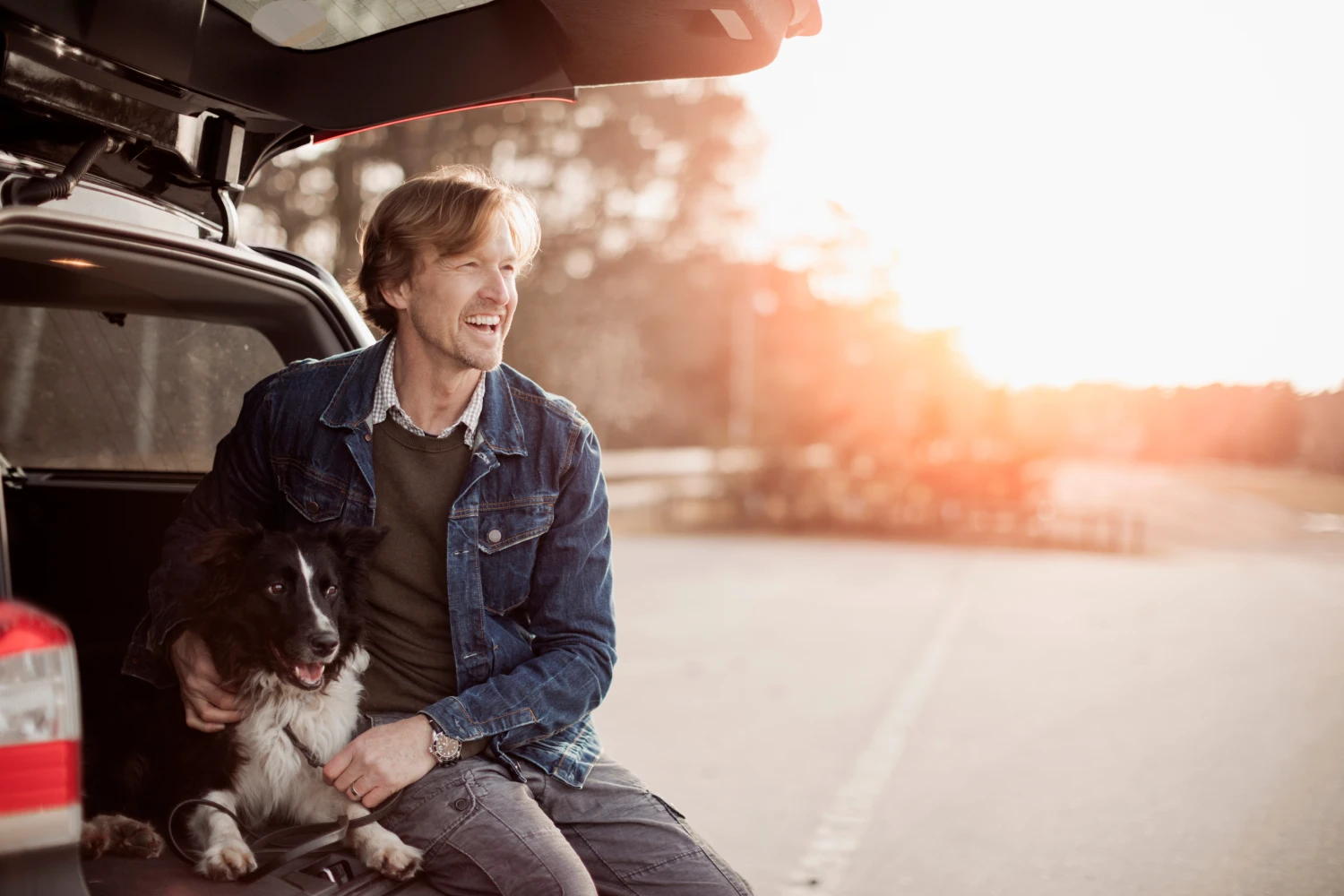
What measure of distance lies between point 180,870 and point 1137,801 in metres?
5.40

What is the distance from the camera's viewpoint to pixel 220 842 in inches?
101

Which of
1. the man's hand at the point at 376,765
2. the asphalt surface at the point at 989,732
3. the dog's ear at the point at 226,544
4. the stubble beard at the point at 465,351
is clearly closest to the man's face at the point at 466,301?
the stubble beard at the point at 465,351

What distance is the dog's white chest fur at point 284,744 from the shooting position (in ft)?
9.05

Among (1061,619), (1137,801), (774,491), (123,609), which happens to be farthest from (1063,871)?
(774,491)

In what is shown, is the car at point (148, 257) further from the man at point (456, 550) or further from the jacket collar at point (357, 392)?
the jacket collar at point (357, 392)

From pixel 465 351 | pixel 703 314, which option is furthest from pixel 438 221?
pixel 703 314

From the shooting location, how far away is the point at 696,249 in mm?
29141

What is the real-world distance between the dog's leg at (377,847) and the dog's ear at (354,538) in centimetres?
54

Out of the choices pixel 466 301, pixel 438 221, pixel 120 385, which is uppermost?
pixel 438 221

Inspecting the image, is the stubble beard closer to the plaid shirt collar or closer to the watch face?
the plaid shirt collar

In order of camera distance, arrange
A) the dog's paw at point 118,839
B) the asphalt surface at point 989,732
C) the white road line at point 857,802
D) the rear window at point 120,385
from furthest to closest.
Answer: the asphalt surface at point 989,732
the white road line at point 857,802
the rear window at point 120,385
the dog's paw at point 118,839

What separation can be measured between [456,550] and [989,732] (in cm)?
613

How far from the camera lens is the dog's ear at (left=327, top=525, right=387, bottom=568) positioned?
276 cm

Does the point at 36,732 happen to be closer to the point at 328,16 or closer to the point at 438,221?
the point at 438,221
